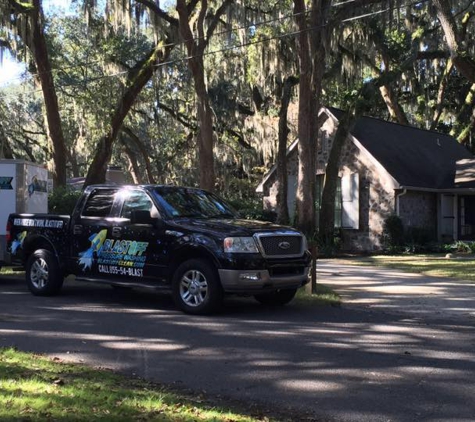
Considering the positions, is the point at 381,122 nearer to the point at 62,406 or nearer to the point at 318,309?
the point at 318,309

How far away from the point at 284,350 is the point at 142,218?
359 centimetres

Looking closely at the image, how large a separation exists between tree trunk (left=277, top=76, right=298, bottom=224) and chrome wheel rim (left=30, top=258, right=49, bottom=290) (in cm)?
1481

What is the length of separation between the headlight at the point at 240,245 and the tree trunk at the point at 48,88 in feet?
52.5

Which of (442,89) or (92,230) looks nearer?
(92,230)

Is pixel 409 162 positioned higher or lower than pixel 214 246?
higher

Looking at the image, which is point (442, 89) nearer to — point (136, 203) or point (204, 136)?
point (204, 136)

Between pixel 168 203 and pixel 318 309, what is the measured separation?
308 cm

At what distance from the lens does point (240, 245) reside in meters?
8.70

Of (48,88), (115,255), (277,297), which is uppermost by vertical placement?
(48,88)

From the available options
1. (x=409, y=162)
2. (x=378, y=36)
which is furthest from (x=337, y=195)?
(x=378, y=36)

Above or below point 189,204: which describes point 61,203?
above

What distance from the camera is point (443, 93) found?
1198 inches

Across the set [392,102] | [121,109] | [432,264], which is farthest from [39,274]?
[392,102]

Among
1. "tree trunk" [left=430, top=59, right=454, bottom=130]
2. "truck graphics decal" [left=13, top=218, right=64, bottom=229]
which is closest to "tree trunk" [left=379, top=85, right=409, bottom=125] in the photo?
"tree trunk" [left=430, top=59, right=454, bottom=130]
